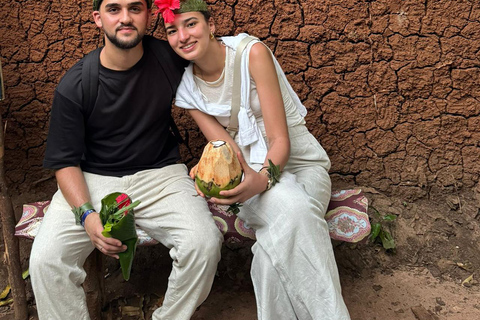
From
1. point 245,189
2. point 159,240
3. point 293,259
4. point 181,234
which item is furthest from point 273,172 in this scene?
point 159,240

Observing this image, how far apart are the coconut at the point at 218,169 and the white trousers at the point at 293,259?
0.78 ft

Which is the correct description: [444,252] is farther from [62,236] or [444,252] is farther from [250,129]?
[62,236]

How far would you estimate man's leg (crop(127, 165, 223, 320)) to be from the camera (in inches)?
109

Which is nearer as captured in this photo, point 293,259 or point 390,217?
point 293,259

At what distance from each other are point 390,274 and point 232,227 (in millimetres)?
1206

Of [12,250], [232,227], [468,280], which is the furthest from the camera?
[468,280]

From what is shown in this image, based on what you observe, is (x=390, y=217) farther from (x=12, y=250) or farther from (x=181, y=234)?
(x=12, y=250)

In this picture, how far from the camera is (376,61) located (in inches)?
144

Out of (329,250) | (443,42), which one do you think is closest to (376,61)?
(443,42)

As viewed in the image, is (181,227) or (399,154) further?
(399,154)

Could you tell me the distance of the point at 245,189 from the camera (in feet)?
8.54

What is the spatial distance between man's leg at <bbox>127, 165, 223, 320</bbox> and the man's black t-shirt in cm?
16

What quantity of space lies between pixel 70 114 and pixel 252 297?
1.58 metres

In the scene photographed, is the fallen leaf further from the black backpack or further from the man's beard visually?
the man's beard
